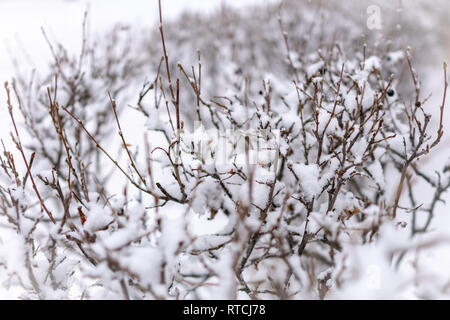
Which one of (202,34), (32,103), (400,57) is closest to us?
(400,57)

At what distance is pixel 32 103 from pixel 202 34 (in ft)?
18.4

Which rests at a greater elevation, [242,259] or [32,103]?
[32,103]

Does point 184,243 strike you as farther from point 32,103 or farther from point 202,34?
point 202,34

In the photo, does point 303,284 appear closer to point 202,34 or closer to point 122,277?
point 122,277

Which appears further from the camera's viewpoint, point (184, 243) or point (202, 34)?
point (202, 34)

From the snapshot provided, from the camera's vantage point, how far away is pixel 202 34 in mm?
8531

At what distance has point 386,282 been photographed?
130 centimetres

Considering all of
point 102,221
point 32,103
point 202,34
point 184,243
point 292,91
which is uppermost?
point 202,34

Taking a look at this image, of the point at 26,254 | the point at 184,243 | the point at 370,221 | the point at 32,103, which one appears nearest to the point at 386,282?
the point at 370,221

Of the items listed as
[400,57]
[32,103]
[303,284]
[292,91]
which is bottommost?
[303,284]

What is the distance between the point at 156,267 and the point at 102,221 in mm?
376
